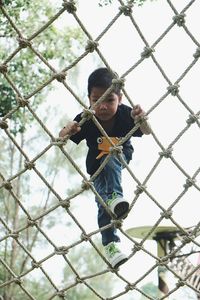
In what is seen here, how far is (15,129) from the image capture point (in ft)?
11.7

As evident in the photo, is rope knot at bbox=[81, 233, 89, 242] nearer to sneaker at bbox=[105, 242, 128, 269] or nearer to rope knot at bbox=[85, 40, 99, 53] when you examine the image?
sneaker at bbox=[105, 242, 128, 269]

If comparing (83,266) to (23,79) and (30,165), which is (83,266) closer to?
(23,79)

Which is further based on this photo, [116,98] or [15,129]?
[15,129]

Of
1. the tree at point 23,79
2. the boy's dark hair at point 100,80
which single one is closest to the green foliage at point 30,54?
the tree at point 23,79

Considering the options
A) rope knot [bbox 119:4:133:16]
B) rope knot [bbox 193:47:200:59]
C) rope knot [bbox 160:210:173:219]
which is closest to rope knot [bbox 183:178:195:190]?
rope knot [bbox 160:210:173:219]

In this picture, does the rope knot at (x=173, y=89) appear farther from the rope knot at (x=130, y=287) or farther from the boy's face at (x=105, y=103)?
the rope knot at (x=130, y=287)

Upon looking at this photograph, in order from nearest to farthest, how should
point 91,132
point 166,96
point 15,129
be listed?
point 166,96 → point 91,132 → point 15,129

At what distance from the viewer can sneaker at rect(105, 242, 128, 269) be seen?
1384mm

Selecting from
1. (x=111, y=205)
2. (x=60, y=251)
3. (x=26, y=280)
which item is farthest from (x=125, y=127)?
(x=26, y=280)

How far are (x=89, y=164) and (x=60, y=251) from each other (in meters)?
0.24

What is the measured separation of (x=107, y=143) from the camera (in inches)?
58.0

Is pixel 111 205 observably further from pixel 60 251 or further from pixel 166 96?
pixel 166 96

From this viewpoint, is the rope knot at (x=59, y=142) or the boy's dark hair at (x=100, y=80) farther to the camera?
the boy's dark hair at (x=100, y=80)

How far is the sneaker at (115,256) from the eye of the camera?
1.38 metres
